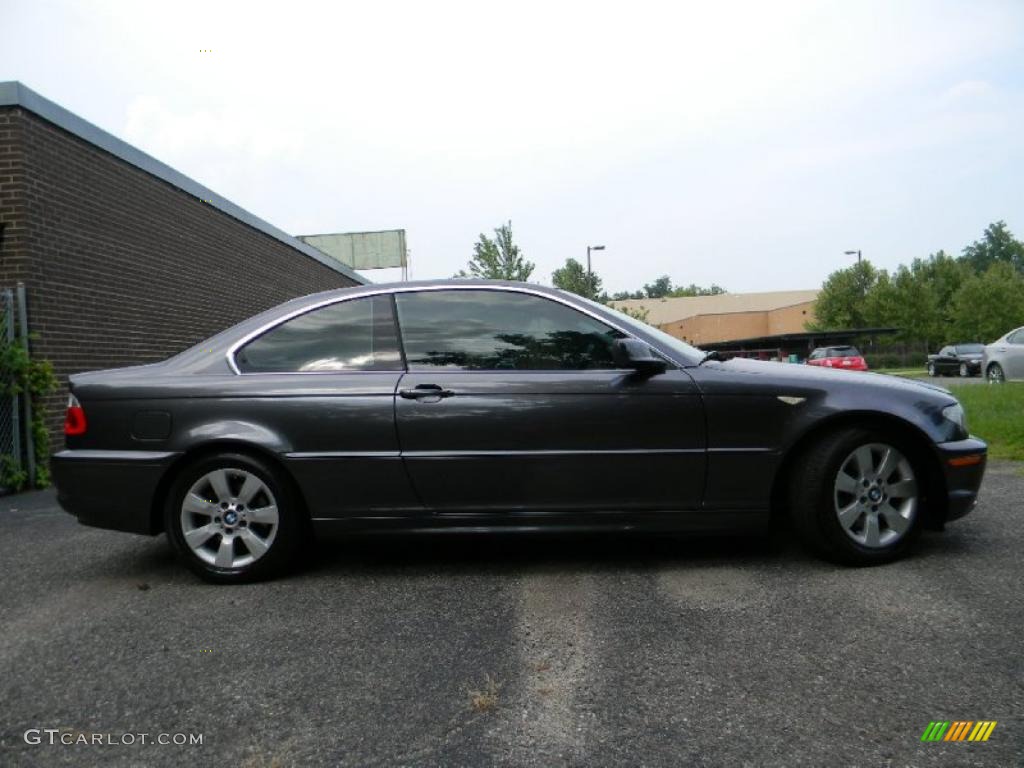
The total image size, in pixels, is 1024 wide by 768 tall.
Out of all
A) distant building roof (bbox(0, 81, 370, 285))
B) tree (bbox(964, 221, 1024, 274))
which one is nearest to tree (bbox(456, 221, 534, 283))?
distant building roof (bbox(0, 81, 370, 285))

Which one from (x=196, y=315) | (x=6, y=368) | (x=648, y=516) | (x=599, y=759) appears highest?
(x=196, y=315)

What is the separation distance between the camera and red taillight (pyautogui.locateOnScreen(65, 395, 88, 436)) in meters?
3.95

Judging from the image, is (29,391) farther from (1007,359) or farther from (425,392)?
(1007,359)

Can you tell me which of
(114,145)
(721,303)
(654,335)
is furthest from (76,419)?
(721,303)

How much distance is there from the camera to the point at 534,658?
9.31 ft

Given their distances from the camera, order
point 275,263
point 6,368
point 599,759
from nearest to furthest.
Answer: point 599,759 < point 6,368 < point 275,263

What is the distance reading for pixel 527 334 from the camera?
13.1ft

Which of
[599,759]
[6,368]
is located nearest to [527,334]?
[599,759]

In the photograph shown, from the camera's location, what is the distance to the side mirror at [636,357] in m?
3.73

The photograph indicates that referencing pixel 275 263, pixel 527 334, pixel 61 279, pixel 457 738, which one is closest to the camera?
pixel 457 738

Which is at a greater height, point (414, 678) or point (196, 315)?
point (196, 315)

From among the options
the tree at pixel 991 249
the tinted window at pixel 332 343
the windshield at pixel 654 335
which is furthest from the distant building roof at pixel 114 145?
the tree at pixel 991 249

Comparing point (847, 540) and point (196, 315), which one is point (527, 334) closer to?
point (847, 540)

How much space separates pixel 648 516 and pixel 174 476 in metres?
2.44
